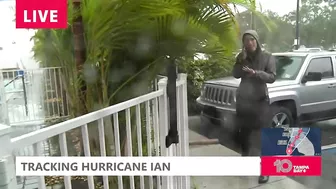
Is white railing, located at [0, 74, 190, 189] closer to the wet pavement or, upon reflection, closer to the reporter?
the wet pavement

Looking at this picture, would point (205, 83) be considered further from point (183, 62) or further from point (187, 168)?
point (187, 168)

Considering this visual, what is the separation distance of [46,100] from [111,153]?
327mm

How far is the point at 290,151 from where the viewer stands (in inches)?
41.3

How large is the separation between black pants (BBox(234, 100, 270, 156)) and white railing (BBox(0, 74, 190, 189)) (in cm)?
24

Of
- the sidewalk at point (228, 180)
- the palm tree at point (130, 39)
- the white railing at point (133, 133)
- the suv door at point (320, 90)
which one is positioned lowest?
the sidewalk at point (228, 180)

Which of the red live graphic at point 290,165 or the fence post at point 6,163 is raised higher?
the fence post at point 6,163

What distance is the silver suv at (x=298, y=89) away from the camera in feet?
3.37

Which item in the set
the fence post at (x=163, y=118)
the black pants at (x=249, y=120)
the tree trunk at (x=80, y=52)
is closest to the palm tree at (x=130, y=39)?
the tree trunk at (x=80, y=52)

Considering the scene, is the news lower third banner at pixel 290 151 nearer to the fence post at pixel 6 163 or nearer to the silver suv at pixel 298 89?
the silver suv at pixel 298 89

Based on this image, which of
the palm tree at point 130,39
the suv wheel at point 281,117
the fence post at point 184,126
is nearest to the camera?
the palm tree at point 130,39

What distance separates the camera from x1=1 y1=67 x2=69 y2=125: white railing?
94 cm

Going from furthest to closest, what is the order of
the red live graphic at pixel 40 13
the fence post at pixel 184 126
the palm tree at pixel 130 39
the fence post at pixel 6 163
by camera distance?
the fence post at pixel 184 126 < the palm tree at pixel 130 39 < the red live graphic at pixel 40 13 < the fence post at pixel 6 163

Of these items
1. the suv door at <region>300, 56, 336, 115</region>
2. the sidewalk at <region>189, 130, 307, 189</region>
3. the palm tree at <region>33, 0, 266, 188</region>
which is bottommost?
the sidewalk at <region>189, 130, 307, 189</region>

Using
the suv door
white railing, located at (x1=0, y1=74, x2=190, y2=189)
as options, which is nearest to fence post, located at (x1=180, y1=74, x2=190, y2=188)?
white railing, located at (x1=0, y1=74, x2=190, y2=189)
